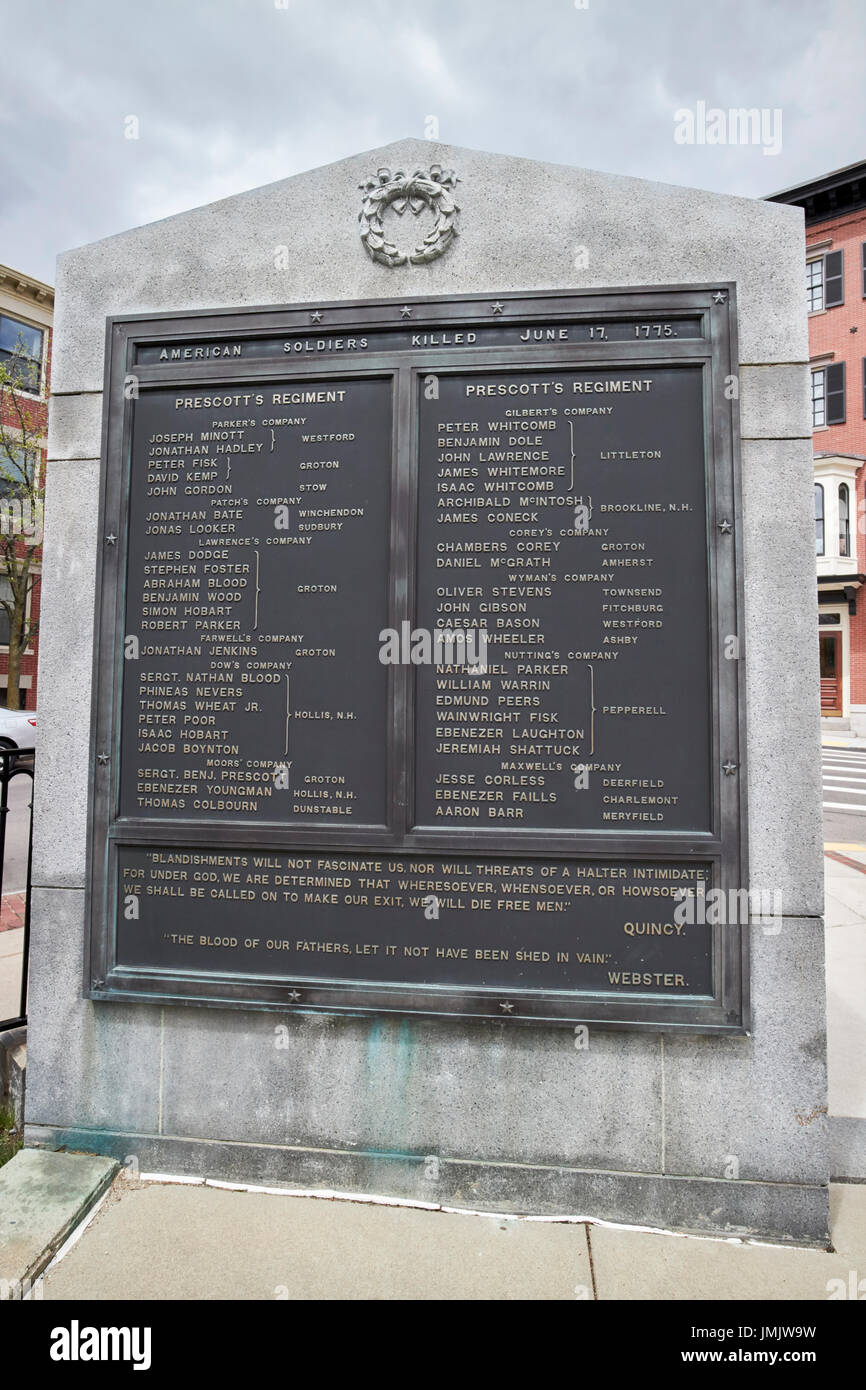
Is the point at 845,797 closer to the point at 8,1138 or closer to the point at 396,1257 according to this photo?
the point at 396,1257

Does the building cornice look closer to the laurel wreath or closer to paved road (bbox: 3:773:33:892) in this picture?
paved road (bbox: 3:773:33:892)

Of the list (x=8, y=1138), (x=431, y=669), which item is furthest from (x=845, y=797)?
(x=8, y=1138)

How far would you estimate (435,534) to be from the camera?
3.45 m

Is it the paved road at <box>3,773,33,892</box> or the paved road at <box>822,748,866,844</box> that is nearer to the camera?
the paved road at <box>3,773,33,892</box>

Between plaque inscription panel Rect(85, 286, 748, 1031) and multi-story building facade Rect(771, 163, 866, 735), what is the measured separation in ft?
97.4

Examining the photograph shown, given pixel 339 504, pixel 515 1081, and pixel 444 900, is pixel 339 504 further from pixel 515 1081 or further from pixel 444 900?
pixel 515 1081

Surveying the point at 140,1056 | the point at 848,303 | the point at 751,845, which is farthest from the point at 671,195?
the point at 848,303

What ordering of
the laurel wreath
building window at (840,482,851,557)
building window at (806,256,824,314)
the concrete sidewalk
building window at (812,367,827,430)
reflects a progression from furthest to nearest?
1. building window at (812,367,827,430)
2. building window at (840,482,851,557)
3. building window at (806,256,824,314)
4. the laurel wreath
5. the concrete sidewalk

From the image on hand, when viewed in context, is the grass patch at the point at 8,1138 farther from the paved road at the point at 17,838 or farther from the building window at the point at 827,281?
the building window at the point at 827,281

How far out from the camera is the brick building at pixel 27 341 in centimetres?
2595

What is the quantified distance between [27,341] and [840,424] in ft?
103

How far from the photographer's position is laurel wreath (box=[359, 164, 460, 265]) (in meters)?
3.51

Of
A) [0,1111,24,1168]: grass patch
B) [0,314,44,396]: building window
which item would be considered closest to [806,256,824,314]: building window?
[0,314,44,396]: building window

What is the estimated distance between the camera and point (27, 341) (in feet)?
89.3
